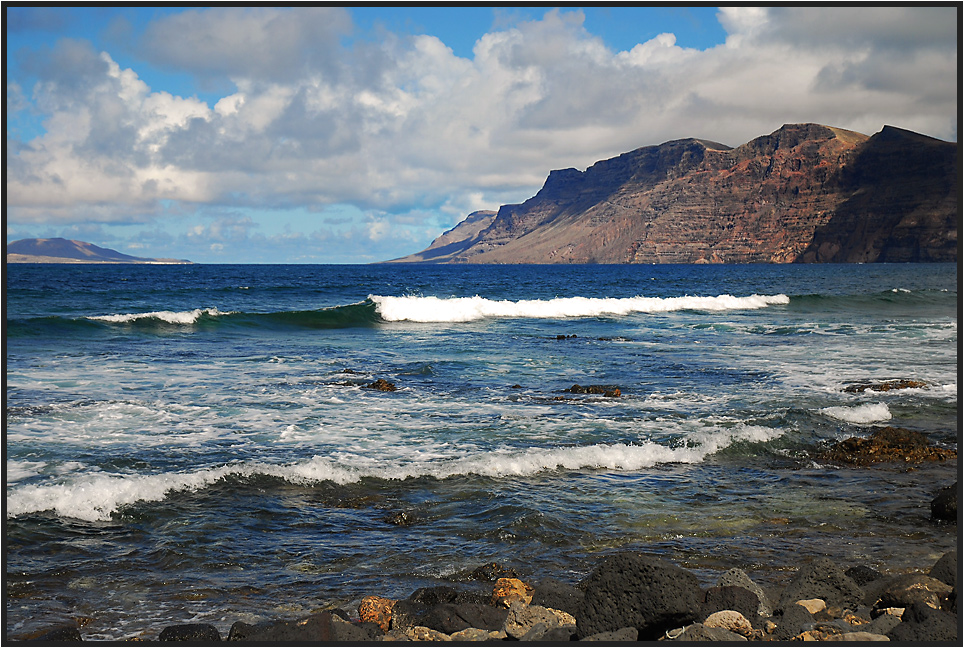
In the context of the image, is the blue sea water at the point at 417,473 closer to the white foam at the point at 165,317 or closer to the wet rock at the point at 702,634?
the wet rock at the point at 702,634

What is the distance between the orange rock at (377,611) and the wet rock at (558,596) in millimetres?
1018

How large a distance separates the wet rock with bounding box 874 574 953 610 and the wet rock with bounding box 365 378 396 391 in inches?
399

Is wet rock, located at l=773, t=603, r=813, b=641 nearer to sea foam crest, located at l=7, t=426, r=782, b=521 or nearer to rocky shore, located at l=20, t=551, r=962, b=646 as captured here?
rocky shore, located at l=20, t=551, r=962, b=646

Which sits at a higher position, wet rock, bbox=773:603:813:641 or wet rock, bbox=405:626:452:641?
wet rock, bbox=773:603:813:641

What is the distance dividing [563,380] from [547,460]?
6.35 m

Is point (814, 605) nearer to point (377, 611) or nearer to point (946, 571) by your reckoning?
point (946, 571)

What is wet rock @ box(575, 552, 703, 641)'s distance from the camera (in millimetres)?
4074

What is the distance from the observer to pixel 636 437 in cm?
978

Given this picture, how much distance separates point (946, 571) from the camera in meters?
4.66

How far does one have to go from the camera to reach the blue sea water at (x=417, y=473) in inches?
218

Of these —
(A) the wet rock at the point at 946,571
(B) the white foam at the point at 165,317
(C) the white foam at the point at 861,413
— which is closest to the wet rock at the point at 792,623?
(A) the wet rock at the point at 946,571

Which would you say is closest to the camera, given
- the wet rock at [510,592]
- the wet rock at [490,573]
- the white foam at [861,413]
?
the wet rock at [510,592]

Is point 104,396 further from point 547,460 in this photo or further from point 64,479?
point 547,460

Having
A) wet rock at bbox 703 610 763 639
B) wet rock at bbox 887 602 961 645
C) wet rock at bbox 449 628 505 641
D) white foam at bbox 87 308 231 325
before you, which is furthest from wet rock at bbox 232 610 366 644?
white foam at bbox 87 308 231 325
